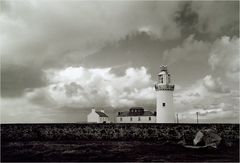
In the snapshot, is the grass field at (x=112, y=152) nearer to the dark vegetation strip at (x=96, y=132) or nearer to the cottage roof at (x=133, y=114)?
the dark vegetation strip at (x=96, y=132)

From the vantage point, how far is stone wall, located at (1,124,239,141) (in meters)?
24.5

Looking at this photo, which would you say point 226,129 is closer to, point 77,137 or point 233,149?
point 233,149

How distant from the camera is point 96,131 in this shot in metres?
25.2

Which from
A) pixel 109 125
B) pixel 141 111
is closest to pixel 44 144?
pixel 109 125

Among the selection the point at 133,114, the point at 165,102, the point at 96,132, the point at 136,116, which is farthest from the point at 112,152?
the point at 133,114

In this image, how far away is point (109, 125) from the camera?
2541 centimetres

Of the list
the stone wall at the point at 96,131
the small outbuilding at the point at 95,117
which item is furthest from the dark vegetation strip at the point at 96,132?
the small outbuilding at the point at 95,117

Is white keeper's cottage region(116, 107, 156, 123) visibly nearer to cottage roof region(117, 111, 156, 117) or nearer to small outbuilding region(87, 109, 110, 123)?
cottage roof region(117, 111, 156, 117)

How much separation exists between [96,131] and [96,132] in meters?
0.08

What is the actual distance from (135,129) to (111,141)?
2207 mm

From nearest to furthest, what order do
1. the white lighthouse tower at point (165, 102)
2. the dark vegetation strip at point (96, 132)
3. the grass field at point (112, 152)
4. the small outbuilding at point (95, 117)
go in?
the grass field at point (112, 152), the dark vegetation strip at point (96, 132), the white lighthouse tower at point (165, 102), the small outbuilding at point (95, 117)

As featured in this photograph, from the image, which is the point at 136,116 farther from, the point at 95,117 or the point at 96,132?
the point at 96,132

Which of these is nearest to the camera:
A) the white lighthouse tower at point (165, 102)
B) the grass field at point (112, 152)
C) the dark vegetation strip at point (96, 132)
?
the grass field at point (112, 152)

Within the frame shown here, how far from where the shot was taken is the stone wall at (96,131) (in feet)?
80.4
